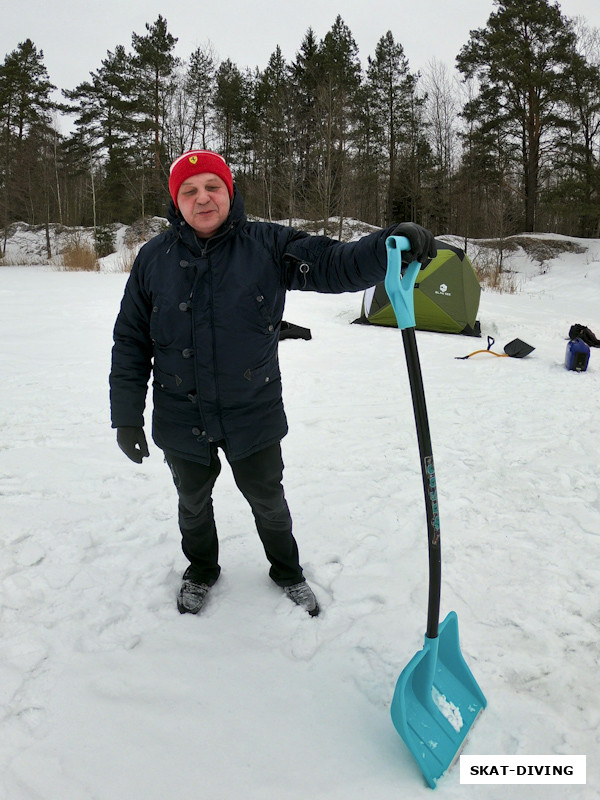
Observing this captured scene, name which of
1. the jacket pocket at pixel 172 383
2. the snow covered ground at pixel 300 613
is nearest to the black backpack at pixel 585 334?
the snow covered ground at pixel 300 613

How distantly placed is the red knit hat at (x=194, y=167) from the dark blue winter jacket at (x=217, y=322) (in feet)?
0.30

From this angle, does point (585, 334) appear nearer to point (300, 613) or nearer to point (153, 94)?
point (300, 613)

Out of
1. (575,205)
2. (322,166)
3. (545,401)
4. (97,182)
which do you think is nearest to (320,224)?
(322,166)

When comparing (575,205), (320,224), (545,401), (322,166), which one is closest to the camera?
(545,401)

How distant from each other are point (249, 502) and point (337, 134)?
19.6m

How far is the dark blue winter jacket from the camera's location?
1.69 metres

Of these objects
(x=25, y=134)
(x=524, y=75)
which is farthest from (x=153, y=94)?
(x=524, y=75)

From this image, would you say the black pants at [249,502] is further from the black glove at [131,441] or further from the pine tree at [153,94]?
the pine tree at [153,94]

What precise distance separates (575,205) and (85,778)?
24.1 metres

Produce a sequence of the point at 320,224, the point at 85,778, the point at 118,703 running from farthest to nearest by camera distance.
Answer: the point at 320,224 → the point at 118,703 → the point at 85,778

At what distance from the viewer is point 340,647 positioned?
186 centimetres

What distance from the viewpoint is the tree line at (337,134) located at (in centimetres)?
2069

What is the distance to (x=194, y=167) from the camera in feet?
5.51

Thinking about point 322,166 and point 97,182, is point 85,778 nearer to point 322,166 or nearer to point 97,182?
point 322,166
